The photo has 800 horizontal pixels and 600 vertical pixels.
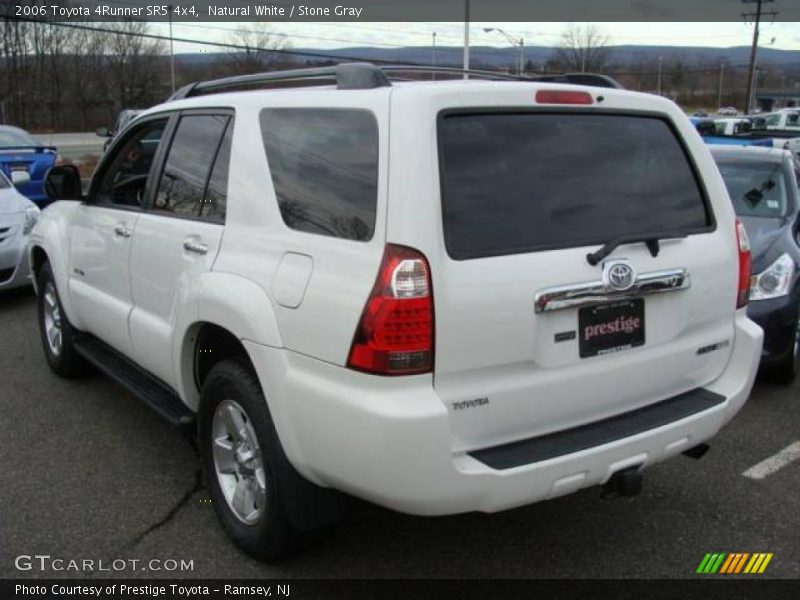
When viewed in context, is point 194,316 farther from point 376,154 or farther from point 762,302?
point 762,302

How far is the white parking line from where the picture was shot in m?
4.01

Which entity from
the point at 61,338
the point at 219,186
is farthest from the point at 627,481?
the point at 61,338

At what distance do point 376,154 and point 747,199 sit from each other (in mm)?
5082

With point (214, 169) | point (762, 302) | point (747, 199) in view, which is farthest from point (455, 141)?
point (747, 199)

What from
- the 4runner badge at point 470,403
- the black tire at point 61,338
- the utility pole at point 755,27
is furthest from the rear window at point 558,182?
the utility pole at point 755,27

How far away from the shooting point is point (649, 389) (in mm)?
2953

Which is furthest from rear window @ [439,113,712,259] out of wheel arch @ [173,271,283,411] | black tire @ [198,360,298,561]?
black tire @ [198,360,298,561]

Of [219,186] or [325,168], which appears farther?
[219,186]

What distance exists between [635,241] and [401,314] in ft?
3.22

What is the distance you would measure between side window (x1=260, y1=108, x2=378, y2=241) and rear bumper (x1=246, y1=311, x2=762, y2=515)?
19.1 inches

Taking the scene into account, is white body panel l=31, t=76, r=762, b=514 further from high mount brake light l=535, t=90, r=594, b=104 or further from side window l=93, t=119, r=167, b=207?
side window l=93, t=119, r=167, b=207

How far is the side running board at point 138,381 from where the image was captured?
3621mm

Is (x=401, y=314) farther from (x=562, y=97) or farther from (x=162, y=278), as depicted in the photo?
(x=162, y=278)
